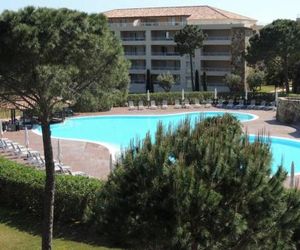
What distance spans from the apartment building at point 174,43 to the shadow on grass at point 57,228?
151 feet

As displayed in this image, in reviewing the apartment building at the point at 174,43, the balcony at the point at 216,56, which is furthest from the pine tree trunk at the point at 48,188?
the balcony at the point at 216,56

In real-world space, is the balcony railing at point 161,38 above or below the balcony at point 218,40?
above

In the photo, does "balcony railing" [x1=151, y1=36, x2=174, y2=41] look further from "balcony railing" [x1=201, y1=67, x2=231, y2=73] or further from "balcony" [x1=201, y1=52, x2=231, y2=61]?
"balcony railing" [x1=201, y1=67, x2=231, y2=73]

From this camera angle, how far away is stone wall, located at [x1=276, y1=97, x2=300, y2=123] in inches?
1411

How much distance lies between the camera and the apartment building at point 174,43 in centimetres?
6162

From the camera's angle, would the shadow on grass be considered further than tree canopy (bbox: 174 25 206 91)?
No

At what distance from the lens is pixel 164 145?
8.50 metres

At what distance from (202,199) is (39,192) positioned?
31.1ft

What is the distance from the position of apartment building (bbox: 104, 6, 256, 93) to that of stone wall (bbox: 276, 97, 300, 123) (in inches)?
896

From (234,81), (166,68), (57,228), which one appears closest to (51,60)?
(57,228)

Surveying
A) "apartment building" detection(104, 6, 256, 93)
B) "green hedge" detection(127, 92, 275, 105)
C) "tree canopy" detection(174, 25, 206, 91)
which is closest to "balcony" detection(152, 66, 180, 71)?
"apartment building" detection(104, 6, 256, 93)

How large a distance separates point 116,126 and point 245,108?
42.2 feet

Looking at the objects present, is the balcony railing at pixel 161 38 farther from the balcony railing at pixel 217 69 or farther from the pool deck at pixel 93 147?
the pool deck at pixel 93 147

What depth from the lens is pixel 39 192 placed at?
1620 cm
